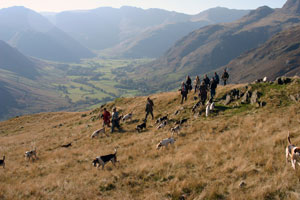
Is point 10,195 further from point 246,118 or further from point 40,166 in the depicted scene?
point 246,118

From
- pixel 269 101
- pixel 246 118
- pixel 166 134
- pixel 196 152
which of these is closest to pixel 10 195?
pixel 196 152

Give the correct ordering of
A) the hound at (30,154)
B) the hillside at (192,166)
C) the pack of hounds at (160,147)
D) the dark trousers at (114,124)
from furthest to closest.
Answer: the dark trousers at (114,124)
the hound at (30,154)
the pack of hounds at (160,147)
the hillside at (192,166)

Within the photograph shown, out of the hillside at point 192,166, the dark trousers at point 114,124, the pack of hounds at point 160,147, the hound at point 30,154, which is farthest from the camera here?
the dark trousers at point 114,124

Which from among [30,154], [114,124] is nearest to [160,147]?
[114,124]

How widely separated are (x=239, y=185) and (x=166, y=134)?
1030 cm

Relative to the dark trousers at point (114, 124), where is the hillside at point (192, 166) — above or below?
above

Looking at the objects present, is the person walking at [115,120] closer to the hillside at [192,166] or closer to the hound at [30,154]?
the hillside at [192,166]

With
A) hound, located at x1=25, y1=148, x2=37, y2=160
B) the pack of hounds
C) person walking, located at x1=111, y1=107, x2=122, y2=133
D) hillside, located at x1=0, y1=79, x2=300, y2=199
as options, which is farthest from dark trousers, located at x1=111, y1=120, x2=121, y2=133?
hound, located at x1=25, y1=148, x2=37, y2=160

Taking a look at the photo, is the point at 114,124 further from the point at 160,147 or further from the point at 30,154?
the point at 160,147

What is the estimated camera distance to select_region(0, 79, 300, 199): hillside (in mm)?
8867

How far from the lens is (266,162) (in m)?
Answer: 10.1

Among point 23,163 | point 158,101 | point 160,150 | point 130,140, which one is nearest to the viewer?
point 160,150

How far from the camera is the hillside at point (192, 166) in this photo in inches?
349

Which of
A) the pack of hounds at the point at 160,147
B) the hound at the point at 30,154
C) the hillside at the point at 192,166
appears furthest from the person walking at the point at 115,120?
the hound at the point at 30,154
